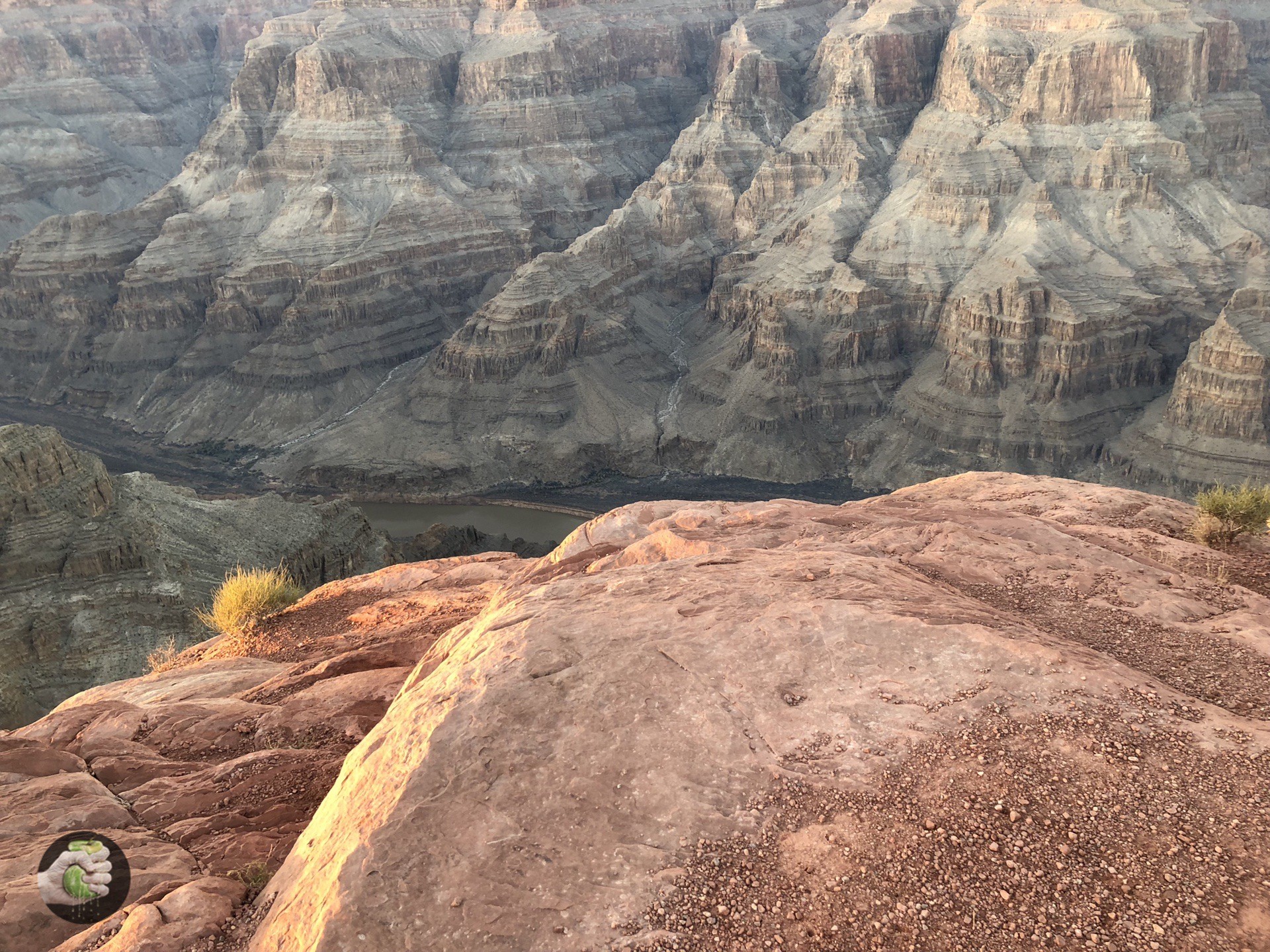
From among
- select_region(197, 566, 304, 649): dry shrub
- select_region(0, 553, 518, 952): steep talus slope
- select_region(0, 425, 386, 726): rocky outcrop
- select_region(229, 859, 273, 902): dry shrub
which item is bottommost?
select_region(0, 425, 386, 726): rocky outcrop

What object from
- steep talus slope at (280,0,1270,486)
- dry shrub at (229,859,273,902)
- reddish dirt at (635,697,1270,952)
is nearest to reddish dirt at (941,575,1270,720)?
reddish dirt at (635,697,1270,952)

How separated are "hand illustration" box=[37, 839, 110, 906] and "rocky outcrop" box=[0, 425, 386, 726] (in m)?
32.3

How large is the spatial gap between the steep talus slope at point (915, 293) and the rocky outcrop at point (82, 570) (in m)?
40.5

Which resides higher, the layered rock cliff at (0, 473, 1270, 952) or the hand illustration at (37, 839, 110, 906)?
the layered rock cliff at (0, 473, 1270, 952)

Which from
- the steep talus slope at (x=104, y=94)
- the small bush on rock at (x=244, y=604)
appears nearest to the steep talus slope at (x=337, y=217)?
the steep talus slope at (x=104, y=94)

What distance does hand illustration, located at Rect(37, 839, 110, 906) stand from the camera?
42.4ft

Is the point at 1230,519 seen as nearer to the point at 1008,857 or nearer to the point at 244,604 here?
the point at 1008,857

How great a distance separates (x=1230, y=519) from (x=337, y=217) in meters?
111

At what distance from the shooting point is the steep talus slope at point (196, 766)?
12.4 metres

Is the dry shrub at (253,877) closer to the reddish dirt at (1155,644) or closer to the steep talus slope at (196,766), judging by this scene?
the steep talus slope at (196,766)

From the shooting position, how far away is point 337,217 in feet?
383

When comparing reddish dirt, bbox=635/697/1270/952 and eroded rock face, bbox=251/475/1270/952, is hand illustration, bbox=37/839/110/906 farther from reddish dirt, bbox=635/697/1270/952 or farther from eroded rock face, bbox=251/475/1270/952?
reddish dirt, bbox=635/697/1270/952

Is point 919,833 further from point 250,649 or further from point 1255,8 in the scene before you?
point 1255,8

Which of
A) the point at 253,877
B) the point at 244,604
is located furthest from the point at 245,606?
the point at 253,877
